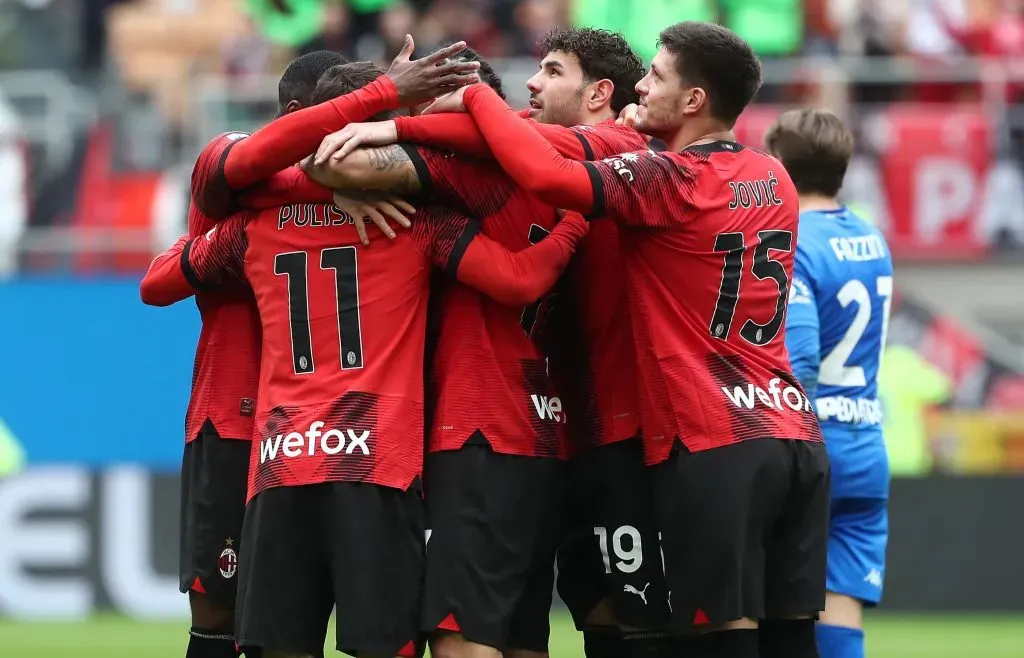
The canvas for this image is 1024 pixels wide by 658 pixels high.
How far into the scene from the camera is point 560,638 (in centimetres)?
1000

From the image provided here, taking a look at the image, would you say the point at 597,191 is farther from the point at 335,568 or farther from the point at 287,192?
the point at 335,568

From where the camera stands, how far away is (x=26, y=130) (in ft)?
44.7

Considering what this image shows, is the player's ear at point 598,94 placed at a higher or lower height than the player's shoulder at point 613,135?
higher

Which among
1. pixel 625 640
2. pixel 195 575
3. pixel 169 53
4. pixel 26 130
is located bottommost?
pixel 625 640

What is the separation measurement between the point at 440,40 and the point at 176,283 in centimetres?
859

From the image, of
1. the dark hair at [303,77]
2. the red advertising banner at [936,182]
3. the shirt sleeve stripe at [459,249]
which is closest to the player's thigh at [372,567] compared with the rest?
the shirt sleeve stripe at [459,249]

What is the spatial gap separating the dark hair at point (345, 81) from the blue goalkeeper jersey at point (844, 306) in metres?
1.76

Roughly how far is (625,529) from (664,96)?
4.61ft

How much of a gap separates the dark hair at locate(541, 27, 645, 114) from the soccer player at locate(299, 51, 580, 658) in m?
0.63

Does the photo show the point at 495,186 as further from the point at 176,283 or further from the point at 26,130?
the point at 26,130

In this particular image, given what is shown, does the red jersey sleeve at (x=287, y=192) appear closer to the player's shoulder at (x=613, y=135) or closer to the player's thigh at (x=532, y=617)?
the player's shoulder at (x=613, y=135)

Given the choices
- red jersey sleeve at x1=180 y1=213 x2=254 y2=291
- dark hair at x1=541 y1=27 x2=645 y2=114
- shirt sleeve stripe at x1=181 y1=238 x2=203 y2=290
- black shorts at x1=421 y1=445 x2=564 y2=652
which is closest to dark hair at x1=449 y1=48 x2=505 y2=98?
dark hair at x1=541 y1=27 x2=645 y2=114

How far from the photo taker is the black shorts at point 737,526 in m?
4.85

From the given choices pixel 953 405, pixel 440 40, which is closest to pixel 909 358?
pixel 953 405
